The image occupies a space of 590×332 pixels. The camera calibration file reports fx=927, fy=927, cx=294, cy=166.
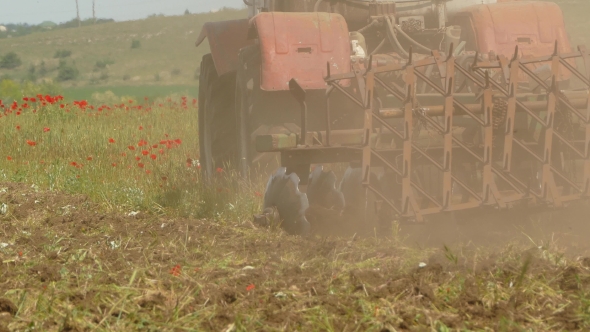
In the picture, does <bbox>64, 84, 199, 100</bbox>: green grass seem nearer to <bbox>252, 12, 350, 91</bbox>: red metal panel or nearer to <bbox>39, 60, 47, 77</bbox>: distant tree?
<bbox>39, 60, 47, 77</bbox>: distant tree

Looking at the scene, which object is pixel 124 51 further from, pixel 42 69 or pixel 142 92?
pixel 142 92

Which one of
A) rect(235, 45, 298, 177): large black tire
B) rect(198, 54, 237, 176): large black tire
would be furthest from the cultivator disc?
rect(198, 54, 237, 176): large black tire

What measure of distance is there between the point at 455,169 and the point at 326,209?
906mm

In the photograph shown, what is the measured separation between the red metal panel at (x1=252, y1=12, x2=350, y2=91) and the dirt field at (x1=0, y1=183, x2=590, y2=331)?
1080mm

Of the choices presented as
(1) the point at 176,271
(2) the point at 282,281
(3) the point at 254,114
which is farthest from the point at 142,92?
(2) the point at 282,281

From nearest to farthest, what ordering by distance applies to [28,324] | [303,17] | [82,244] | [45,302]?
1. [28,324]
2. [45,302]
3. [82,244]
4. [303,17]

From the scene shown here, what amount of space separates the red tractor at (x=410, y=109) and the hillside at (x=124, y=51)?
35622 mm

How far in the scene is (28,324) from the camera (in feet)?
11.3

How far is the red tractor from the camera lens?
5609mm

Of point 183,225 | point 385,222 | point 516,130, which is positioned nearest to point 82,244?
point 183,225

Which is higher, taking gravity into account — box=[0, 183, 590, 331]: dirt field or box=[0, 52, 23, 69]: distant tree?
box=[0, 183, 590, 331]: dirt field

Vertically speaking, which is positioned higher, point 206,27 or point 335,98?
point 206,27

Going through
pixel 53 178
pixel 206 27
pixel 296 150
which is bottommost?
pixel 53 178

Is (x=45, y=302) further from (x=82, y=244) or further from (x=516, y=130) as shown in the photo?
(x=516, y=130)
